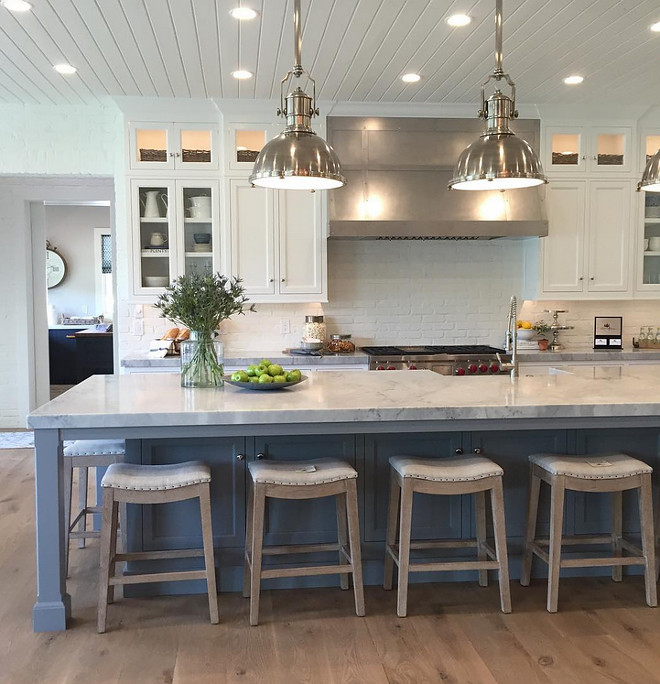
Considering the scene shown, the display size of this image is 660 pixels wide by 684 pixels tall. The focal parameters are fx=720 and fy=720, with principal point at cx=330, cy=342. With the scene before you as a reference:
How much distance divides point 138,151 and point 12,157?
106 cm

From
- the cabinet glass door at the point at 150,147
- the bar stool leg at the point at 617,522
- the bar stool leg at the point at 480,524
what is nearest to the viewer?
the bar stool leg at the point at 480,524

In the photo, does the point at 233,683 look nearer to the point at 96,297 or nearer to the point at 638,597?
the point at 638,597

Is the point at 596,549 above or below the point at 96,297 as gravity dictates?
below

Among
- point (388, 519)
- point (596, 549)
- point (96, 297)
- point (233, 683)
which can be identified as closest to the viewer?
point (233, 683)

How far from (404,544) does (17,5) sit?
319cm

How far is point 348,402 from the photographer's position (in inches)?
118

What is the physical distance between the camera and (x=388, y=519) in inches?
124

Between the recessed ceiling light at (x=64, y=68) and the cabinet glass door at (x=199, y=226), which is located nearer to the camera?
the recessed ceiling light at (x=64, y=68)

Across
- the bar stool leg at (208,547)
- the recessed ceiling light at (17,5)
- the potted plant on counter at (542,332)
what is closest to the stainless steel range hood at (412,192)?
the potted plant on counter at (542,332)

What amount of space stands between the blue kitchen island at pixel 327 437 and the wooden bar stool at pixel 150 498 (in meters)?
0.16

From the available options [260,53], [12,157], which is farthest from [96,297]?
[260,53]

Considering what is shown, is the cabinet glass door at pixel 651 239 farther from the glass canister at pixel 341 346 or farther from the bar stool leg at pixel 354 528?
the bar stool leg at pixel 354 528

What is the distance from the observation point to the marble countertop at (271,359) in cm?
514

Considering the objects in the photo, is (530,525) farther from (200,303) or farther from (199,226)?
(199,226)
